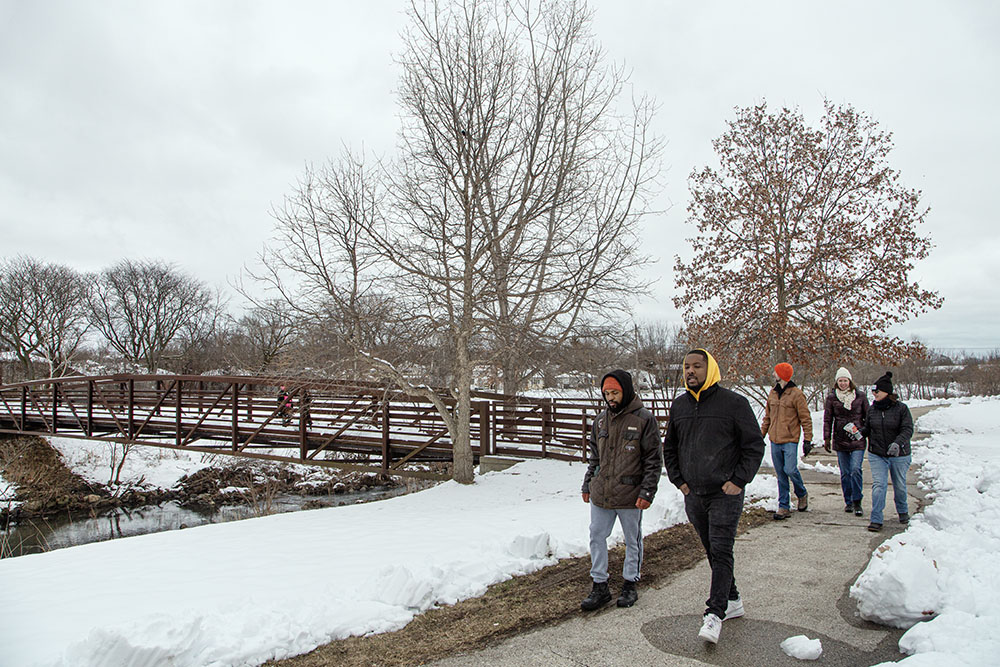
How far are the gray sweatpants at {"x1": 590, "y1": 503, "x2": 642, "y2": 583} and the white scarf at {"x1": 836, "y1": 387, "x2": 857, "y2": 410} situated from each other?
414cm

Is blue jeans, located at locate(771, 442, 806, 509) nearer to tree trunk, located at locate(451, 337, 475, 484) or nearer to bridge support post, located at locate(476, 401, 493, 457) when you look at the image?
tree trunk, located at locate(451, 337, 475, 484)

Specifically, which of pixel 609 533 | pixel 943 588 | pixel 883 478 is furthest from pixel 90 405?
pixel 943 588

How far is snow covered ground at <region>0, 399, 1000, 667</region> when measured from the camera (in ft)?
12.2

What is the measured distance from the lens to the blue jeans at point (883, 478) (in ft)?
20.8

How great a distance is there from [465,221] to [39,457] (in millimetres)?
19632

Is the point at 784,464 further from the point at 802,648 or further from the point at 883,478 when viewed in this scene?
the point at 802,648

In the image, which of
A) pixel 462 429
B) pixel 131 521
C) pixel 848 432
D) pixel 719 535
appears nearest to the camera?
pixel 719 535

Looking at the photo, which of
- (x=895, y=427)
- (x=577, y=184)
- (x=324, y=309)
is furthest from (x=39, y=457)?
(x=895, y=427)

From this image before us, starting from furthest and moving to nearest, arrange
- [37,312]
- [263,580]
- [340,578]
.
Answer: [37,312] < [263,580] < [340,578]

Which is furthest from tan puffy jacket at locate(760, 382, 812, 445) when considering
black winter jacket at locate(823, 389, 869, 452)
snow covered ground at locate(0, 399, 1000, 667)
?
snow covered ground at locate(0, 399, 1000, 667)

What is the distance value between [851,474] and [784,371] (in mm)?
1460

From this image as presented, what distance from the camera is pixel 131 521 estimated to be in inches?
642

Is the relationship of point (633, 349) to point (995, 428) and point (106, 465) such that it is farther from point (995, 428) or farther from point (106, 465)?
point (106, 465)

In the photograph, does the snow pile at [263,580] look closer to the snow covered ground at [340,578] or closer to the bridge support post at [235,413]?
the snow covered ground at [340,578]
